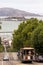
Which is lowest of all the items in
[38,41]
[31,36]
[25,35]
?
[25,35]

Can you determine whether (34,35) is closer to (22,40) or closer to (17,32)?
(22,40)

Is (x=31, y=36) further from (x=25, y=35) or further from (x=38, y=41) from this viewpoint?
(x=25, y=35)

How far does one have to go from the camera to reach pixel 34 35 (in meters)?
54.4

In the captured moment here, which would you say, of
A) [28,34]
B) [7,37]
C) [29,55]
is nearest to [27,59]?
[29,55]

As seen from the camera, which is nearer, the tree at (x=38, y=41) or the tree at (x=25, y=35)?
the tree at (x=38, y=41)

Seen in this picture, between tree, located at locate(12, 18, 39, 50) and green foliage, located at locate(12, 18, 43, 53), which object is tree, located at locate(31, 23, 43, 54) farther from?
tree, located at locate(12, 18, 39, 50)

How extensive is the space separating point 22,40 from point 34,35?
1385 centimetres

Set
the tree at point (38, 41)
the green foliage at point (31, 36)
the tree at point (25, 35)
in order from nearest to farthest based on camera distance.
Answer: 1. the tree at point (38, 41)
2. the green foliage at point (31, 36)
3. the tree at point (25, 35)

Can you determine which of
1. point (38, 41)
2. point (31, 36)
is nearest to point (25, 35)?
point (31, 36)

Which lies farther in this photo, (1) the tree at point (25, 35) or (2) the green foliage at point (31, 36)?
(1) the tree at point (25, 35)

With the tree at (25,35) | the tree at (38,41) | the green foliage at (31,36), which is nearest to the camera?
the tree at (38,41)

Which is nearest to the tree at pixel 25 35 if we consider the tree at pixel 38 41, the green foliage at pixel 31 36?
the green foliage at pixel 31 36

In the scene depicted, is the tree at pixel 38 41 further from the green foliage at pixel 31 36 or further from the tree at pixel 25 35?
the tree at pixel 25 35

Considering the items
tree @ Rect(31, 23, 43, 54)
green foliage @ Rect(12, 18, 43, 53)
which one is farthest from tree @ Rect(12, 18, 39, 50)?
tree @ Rect(31, 23, 43, 54)
